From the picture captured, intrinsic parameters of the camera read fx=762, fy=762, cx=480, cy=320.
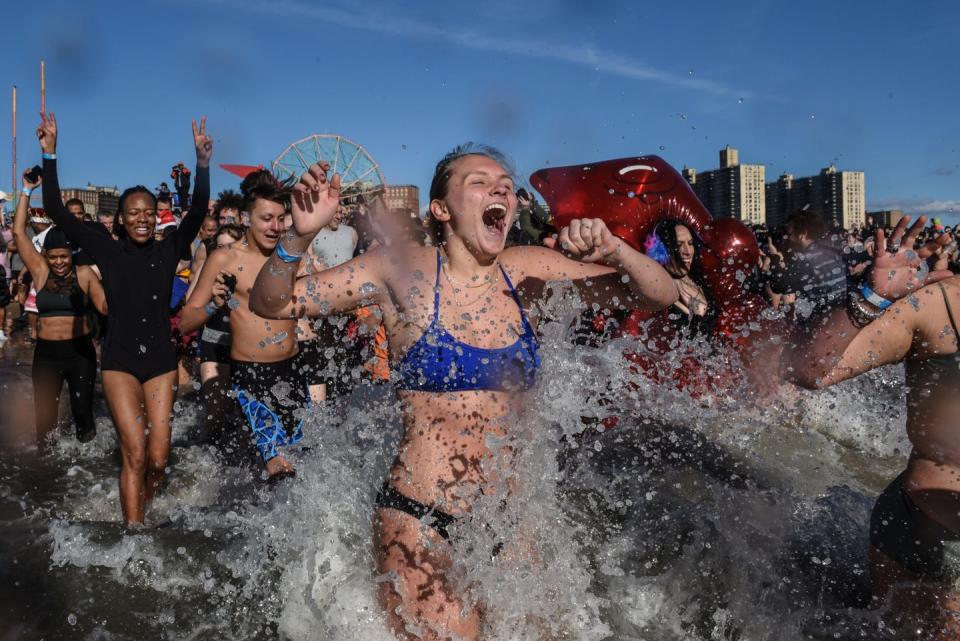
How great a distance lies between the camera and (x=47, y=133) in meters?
4.46

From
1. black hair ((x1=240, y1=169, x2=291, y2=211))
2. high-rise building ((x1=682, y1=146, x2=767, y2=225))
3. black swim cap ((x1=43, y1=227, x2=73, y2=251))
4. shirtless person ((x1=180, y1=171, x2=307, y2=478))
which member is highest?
high-rise building ((x1=682, y1=146, x2=767, y2=225))

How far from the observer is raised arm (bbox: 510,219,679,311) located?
240cm

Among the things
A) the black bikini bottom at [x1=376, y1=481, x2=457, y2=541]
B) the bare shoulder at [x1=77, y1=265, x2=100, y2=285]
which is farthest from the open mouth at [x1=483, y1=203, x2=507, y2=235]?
the bare shoulder at [x1=77, y1=265, x2=100, y2=285]

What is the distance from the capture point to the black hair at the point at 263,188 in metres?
4.60

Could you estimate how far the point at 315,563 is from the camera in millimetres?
3299

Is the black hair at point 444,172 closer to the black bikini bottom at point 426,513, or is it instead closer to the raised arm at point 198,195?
the black bikini bottom at point 426,513

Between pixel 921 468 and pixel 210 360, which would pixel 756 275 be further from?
pixel 210 360

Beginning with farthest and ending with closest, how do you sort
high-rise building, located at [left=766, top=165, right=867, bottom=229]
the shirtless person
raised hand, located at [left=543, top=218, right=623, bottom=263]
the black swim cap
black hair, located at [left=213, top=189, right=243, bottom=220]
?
high-rise building, located at [left=766, top=165, right=867, bottom=229], black hair, located at [left=213, top=189, right=243, bottom=220], the black swim cap, the shirtless person, raised hand, located at [left=543, top=218, right=623, bottom=263]

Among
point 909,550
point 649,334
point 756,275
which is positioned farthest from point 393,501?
point 756,275

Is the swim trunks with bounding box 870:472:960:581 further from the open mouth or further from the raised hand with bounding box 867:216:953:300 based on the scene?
the open mouth

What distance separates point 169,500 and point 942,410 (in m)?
4.78

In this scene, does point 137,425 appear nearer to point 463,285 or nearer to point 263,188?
point 263,188

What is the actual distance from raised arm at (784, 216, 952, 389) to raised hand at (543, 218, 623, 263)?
3.14ft

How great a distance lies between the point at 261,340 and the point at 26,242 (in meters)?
2.35
